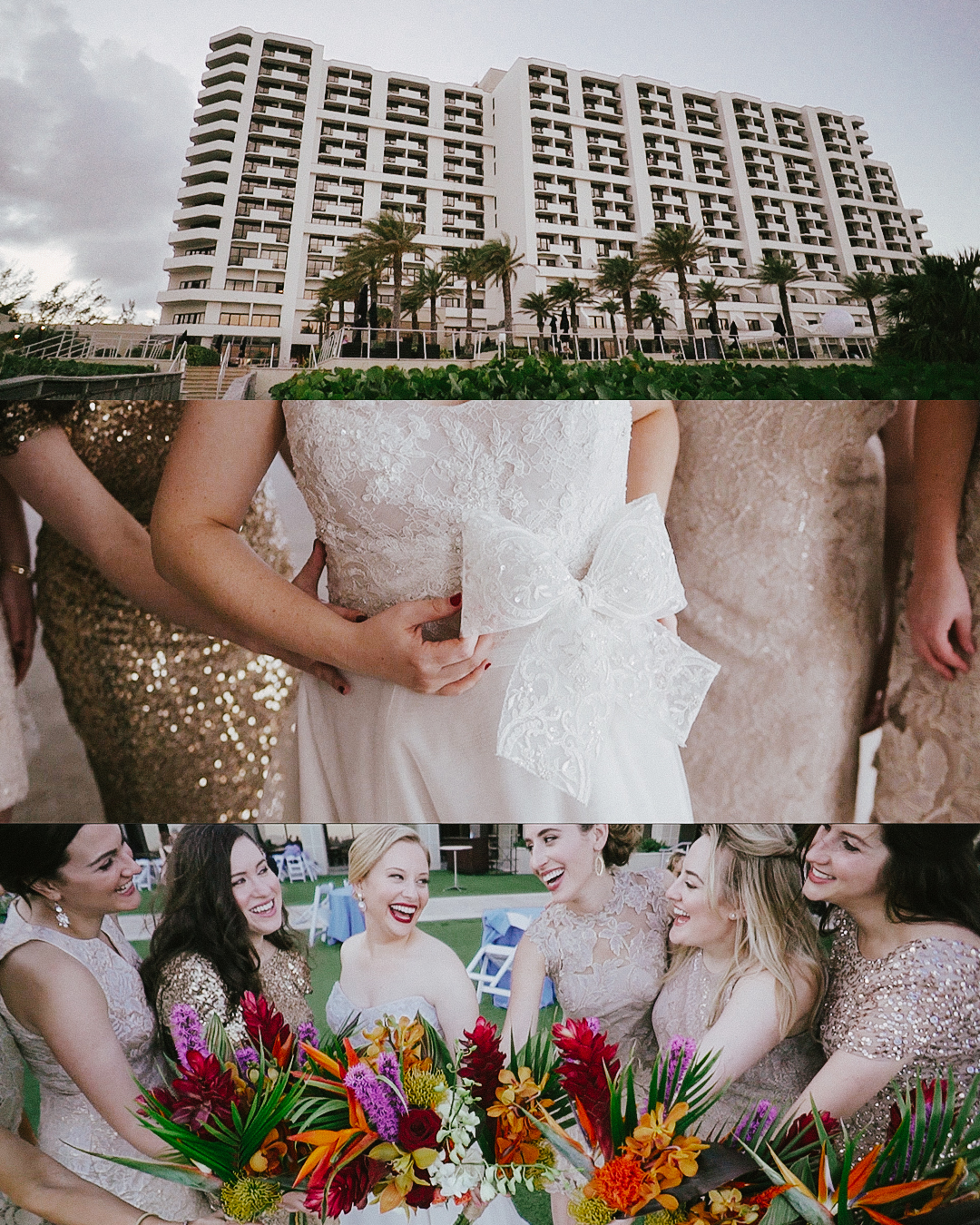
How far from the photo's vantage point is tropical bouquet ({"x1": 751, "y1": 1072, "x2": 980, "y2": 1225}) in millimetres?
1145

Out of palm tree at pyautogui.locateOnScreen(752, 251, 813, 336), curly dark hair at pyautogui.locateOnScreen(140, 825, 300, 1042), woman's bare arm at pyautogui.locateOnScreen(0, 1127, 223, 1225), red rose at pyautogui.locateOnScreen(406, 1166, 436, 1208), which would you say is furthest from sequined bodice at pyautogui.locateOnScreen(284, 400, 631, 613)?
woman's bare arm at pyautogui.locateOnScreen(0, 1127, 223, 1225)

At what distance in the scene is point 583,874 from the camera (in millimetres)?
1428

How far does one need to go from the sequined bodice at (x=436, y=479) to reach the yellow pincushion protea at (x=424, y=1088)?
779mm

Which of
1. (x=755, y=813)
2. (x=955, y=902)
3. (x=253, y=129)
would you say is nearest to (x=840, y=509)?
(x=755, y=813)

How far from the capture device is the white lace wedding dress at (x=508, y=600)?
1.50 metres

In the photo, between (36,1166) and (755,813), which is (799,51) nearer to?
(755,813)

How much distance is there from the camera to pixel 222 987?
4.75 ft

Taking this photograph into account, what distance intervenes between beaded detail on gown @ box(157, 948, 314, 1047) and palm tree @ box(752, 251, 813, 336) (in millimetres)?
1528

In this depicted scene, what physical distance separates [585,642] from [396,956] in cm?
65

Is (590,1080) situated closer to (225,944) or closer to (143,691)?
(225,944)

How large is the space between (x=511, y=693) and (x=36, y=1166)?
1.16 metres

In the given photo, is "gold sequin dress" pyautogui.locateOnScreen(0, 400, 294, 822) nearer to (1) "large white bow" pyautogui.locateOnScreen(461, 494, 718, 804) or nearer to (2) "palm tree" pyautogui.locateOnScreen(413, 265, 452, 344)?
(1) "large white bow" pyautogui.locateOnScreen(461, 494, 718, 804)

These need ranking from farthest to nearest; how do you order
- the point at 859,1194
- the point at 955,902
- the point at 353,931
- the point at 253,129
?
the point at 253,129, the point at 353,931, the point at 955,902, the point at 859,1194

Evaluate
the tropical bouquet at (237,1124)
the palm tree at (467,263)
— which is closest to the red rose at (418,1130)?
the tropical bouquet at (237,1124)
